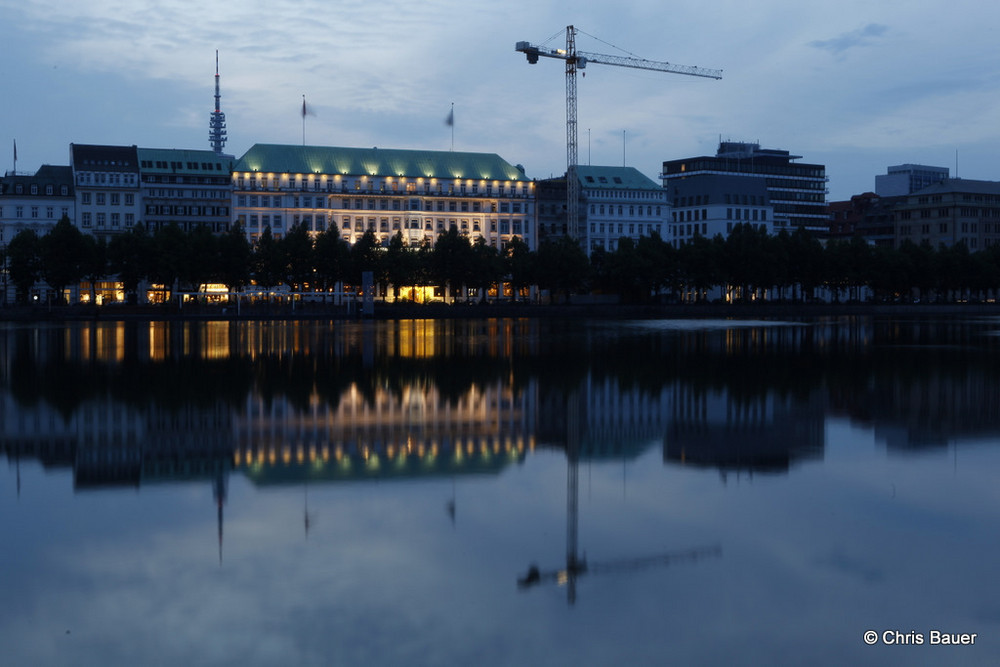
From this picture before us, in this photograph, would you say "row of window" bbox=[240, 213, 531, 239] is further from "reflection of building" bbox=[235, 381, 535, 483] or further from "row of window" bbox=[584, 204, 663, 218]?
"reflection of building" bbox=[235, 381, 535, 483]

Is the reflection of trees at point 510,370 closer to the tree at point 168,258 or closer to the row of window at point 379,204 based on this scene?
the tree at point 168,258

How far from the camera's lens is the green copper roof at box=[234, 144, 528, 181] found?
568 ft

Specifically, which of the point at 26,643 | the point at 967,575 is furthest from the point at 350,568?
the point at 967,575

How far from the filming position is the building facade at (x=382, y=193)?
170500mm

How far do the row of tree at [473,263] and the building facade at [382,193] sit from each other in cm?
1405

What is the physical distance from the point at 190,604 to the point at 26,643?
5.08ft

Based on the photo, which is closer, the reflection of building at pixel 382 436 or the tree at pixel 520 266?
the reflection of building at pixel 382 436

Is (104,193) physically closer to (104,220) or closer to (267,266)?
(104,220)

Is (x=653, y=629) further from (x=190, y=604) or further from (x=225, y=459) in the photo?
(x=225, y=459)

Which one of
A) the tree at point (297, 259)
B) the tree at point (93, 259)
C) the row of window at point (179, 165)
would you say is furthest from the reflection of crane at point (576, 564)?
the row of window at point (179, 165)

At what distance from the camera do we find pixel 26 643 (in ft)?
32.0

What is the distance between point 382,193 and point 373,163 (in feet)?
20.9

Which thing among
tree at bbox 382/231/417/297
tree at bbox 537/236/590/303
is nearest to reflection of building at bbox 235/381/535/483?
tree at bbox 382/231/417/297

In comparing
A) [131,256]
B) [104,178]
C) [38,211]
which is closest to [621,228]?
[104,178]
